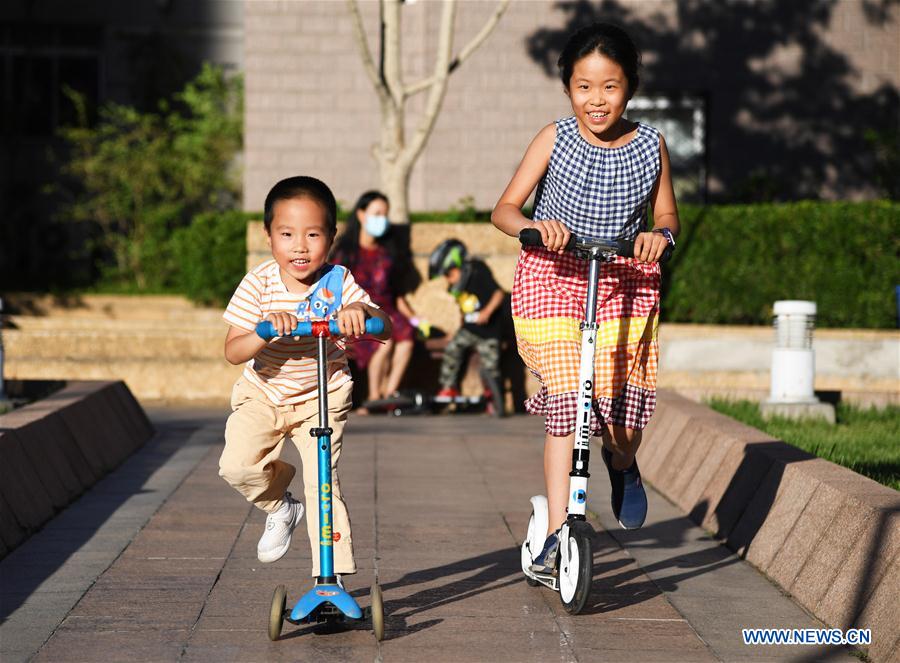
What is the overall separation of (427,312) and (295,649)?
27.3ft

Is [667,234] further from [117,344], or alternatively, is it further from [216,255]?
[216,255]

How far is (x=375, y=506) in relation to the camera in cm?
751

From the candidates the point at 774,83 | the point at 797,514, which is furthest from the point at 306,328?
→ the point at 774,83

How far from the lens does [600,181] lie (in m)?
5.38

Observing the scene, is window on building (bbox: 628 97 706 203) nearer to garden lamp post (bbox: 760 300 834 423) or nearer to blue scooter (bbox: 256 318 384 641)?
garden lamp post (bbox: 760 300 834 423)

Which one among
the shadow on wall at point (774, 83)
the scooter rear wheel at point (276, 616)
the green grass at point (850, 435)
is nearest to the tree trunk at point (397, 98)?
the shadow on wall at point (774, 83)

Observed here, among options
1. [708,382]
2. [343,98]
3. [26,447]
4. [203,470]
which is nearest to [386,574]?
[26,447]

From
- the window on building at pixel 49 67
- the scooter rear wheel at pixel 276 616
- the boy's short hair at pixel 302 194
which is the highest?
the window on building at pixel 49 67

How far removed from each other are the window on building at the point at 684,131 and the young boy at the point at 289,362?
44.9ft

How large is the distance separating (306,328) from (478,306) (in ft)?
24.9

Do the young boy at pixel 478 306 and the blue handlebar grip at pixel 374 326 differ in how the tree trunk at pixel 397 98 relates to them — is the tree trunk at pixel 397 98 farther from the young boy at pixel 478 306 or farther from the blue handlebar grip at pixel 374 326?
the blue handlebar grip at pixel 374 326

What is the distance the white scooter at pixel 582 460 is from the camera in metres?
5.02

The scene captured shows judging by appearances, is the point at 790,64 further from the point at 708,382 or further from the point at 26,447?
the point at 26,447

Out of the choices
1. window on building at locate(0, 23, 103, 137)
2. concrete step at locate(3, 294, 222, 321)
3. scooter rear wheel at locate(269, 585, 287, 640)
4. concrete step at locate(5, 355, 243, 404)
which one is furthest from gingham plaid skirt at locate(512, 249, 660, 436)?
window on building at locate(0, 23, 103, 137)
